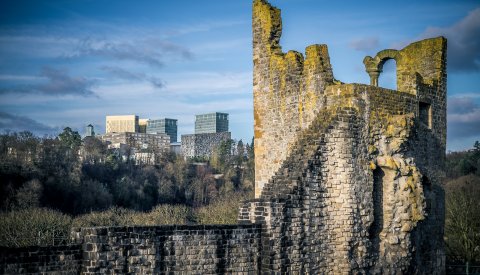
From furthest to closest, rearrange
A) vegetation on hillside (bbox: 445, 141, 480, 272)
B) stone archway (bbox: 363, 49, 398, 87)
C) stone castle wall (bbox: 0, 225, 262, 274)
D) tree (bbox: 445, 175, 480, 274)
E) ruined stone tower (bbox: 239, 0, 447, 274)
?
1. tree (bbox: 445, 175, 480, 274)
2. vegetation on hillside (bbox: 445, 141, 480, 272)
3. stone archway (bbox: 363, 49, 398, 87)
4. ruined stone tower (bbox: 239, 0, 447, 274)
5. stone castle wall (bbox: 0, 225, 262, 274)

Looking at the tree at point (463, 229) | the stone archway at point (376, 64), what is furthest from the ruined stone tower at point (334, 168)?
the tree at point (463, 229)

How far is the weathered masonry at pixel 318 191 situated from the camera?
12273 mm

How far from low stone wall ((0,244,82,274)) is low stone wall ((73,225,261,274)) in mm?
220

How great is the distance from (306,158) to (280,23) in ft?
18.1

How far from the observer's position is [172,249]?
12.6 metres

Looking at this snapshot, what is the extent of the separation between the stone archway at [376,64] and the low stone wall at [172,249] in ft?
27.7

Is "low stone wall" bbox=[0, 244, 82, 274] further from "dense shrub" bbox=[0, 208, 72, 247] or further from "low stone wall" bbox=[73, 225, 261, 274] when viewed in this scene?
"dense shrub" bbox=[0, 208, 72, 247]

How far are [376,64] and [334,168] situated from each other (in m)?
6.02

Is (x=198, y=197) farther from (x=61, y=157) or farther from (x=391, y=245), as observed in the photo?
(x=391, y=245)

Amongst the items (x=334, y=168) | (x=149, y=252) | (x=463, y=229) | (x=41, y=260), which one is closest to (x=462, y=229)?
(x=463, y=229)

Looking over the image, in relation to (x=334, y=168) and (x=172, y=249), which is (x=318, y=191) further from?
(x=172, y=249)

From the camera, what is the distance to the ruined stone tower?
1497cm

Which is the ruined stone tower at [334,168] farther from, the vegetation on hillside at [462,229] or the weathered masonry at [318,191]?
the vegetation on hillside at [462,229]

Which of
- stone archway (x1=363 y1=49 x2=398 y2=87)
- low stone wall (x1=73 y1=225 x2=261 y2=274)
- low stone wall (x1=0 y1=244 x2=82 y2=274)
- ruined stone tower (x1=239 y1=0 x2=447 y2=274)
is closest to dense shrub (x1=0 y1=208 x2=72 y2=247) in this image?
ruined stone tower (x1=239 y1=0 x2=447 y2=274)
